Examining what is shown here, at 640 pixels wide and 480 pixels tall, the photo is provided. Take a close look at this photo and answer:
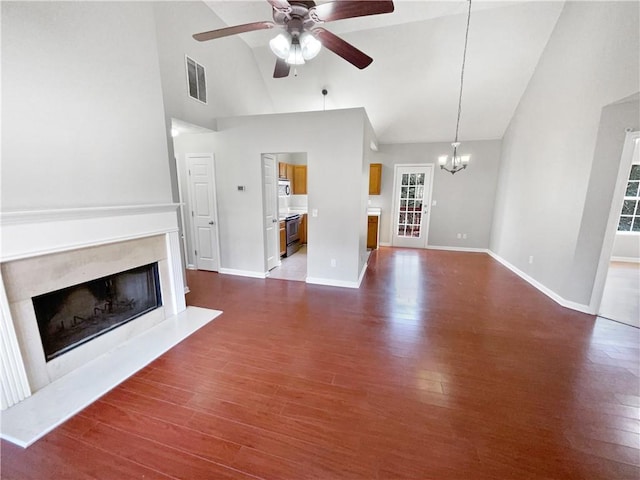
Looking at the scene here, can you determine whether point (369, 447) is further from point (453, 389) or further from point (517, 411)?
point (517, 411)

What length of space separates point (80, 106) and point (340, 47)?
2.11 meters

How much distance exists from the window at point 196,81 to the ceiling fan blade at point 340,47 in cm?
254

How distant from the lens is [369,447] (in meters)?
1.51

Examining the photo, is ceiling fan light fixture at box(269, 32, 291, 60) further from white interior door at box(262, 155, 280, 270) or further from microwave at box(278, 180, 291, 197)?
microwave at box(278, 180, 291, 197)

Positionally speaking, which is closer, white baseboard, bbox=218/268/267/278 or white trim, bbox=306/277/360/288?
white trim, bbox=306/277/360/288

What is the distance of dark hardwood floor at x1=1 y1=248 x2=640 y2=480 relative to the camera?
1416 mm

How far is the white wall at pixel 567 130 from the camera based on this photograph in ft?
9.13

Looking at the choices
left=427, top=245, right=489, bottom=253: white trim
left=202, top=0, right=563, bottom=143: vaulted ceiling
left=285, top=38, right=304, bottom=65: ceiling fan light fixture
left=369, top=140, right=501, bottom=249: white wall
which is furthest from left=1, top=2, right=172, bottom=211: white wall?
left=427, top=245, right=489, bottom=253: white trim

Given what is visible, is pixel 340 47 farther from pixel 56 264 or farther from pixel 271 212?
pixel 271 212

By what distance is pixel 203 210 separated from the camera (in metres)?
4.57

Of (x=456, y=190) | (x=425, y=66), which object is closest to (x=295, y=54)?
(x=425, y=66)

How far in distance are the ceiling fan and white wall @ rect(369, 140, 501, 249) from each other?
471cm

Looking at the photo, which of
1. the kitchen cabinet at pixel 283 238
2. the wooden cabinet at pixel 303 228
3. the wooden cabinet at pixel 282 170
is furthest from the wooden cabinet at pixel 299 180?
the kitchen cabinet at pixel 283 238

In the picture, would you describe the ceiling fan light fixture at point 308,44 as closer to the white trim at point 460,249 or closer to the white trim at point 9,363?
the white trim at point 9,363
